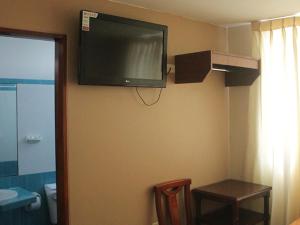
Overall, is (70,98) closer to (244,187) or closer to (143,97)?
(143,97)

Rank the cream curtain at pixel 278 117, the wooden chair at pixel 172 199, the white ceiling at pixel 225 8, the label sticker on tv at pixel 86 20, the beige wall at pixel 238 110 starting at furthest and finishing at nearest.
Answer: the beige wall at pixel 238 110 < the cream curtain at pixel 278 117 < the wooden chair at pixel 172 199 < the white ceiling at pixel 225 8 < the label sticker on tv at pixel 86 20

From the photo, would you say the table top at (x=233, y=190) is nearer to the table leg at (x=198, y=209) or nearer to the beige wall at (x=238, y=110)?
the table leg at (x=198, y=209)

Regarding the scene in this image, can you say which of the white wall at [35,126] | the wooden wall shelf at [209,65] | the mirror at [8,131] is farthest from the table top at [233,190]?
the mirror at [8,131]

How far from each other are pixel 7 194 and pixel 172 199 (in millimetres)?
1781

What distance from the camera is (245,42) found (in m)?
3.35

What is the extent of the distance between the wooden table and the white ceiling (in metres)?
1.52

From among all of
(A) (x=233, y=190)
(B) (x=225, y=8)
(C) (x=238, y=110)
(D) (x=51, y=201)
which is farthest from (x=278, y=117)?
(D) (x=51, y=201)

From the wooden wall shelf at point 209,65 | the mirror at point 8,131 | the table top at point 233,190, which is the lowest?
the table top at point 233,190

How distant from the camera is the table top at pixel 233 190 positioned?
287 cm

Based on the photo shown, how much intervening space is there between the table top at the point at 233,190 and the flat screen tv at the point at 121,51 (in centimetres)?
105

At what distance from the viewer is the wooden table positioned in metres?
2.89

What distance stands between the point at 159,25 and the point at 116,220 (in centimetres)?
151

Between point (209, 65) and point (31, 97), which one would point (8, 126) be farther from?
point (209, 65)

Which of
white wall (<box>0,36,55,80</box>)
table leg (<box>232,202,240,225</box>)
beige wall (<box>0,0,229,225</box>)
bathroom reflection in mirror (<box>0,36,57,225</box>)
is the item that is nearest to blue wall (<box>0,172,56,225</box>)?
bathroom reflection in mirror (<box>0,36,57,225</box>)
